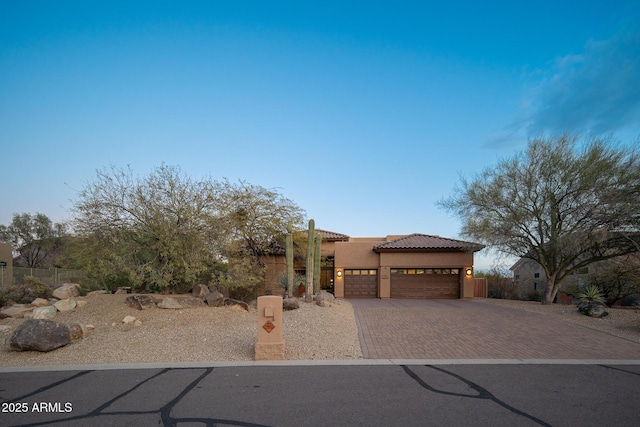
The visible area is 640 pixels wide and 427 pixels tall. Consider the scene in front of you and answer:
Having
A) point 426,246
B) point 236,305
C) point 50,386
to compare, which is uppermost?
point 426,246

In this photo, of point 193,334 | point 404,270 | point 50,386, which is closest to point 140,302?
point 193,334

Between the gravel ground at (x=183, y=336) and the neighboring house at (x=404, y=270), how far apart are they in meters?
10.6

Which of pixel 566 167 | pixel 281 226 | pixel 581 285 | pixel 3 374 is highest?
pixel 566 167

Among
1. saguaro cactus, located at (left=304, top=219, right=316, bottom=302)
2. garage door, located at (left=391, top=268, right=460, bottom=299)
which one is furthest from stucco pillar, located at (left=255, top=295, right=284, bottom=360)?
garage door, located at (left=391, top=268, right=460, bottom=299)

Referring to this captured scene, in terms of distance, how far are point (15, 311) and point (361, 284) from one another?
1814 cm

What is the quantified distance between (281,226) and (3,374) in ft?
51.0

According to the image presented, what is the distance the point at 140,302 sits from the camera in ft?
44.1

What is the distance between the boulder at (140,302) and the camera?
13.3 metres

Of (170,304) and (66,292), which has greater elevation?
Result: (66,292)

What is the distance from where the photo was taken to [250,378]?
7004 mm

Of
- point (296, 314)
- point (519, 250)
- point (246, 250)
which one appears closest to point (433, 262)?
point (519, 250)

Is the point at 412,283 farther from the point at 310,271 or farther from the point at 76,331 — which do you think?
the point at 76,331

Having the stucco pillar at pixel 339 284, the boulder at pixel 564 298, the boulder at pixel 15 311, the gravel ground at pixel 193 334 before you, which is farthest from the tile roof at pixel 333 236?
the boulder at pixel 15 311

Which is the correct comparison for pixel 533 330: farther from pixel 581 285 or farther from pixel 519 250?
pixel 581 285
